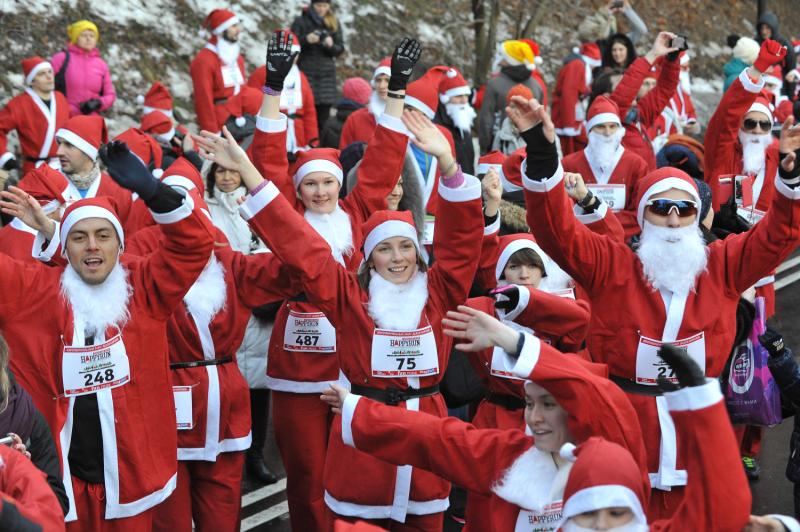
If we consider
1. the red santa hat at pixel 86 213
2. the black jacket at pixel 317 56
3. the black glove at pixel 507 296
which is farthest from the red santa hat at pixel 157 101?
the black glove at pixel 507 296

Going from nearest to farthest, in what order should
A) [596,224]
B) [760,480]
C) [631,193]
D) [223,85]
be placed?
[596,224]
[760,480]
[631,193]
[223,85]

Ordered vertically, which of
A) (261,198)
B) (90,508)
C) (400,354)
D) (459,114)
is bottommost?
(90,508)

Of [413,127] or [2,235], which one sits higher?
[413,127]

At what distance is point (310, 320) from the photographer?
6.63m

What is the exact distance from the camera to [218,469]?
624 centimetres

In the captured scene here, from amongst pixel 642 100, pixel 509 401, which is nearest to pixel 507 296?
pixel 509 401

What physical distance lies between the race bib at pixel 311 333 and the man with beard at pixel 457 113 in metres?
4.84

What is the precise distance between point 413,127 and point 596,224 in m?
1.32

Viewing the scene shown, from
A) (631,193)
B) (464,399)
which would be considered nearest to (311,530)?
(464,399)

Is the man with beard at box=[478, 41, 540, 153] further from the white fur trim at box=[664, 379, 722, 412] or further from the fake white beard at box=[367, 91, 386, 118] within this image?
the white fur trim at box=[664, 379, 722, 412]

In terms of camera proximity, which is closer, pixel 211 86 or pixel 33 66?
pixel 33 66

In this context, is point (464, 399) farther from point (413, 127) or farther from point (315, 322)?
point (413, 127)

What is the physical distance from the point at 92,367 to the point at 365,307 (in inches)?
49.4

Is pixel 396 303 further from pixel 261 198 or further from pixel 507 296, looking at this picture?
pixel 261 198
